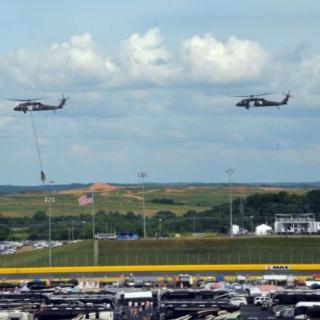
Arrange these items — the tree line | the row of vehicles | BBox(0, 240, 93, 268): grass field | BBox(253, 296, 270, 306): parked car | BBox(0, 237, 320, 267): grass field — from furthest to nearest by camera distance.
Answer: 1. the tree line
2. BBox(0, 240, 93, 268): grass field
3. BBox(0, 237, 320, 267): grass field
4. BBox(253, 296, 270, 306): parked car
5. the row of vehicles

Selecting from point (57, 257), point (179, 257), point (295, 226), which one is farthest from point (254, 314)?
point (295, 226)

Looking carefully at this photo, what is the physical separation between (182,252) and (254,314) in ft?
191

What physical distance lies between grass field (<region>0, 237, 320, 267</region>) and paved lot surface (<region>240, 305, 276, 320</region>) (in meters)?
42.3

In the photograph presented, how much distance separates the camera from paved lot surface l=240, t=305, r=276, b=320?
215ft

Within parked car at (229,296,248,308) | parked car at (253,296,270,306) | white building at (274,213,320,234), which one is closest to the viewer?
parked car at (229,296,248,308)

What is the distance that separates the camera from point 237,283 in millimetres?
93938

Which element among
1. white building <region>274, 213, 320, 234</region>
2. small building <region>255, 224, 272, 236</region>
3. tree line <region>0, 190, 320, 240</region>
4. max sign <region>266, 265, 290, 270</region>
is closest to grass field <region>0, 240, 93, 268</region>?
max sign <region>266, 265, 290, 270</region>

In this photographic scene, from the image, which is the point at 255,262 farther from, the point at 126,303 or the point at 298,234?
the point at 126,303

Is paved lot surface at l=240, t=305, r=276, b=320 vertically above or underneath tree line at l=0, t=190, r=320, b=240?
underneath

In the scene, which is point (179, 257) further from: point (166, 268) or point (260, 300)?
point (260, 300)

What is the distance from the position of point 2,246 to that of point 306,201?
195 feet

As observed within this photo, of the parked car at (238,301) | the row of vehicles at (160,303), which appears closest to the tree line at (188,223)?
the row of vehicles at (160,303)

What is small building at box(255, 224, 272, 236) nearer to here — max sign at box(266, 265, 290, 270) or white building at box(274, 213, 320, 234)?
white building at box(274, 213, 320, 234)

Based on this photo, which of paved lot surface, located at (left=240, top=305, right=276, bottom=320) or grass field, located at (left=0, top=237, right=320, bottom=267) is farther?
grass field, located at (left=0, top=237, right=320, bottom=267)
